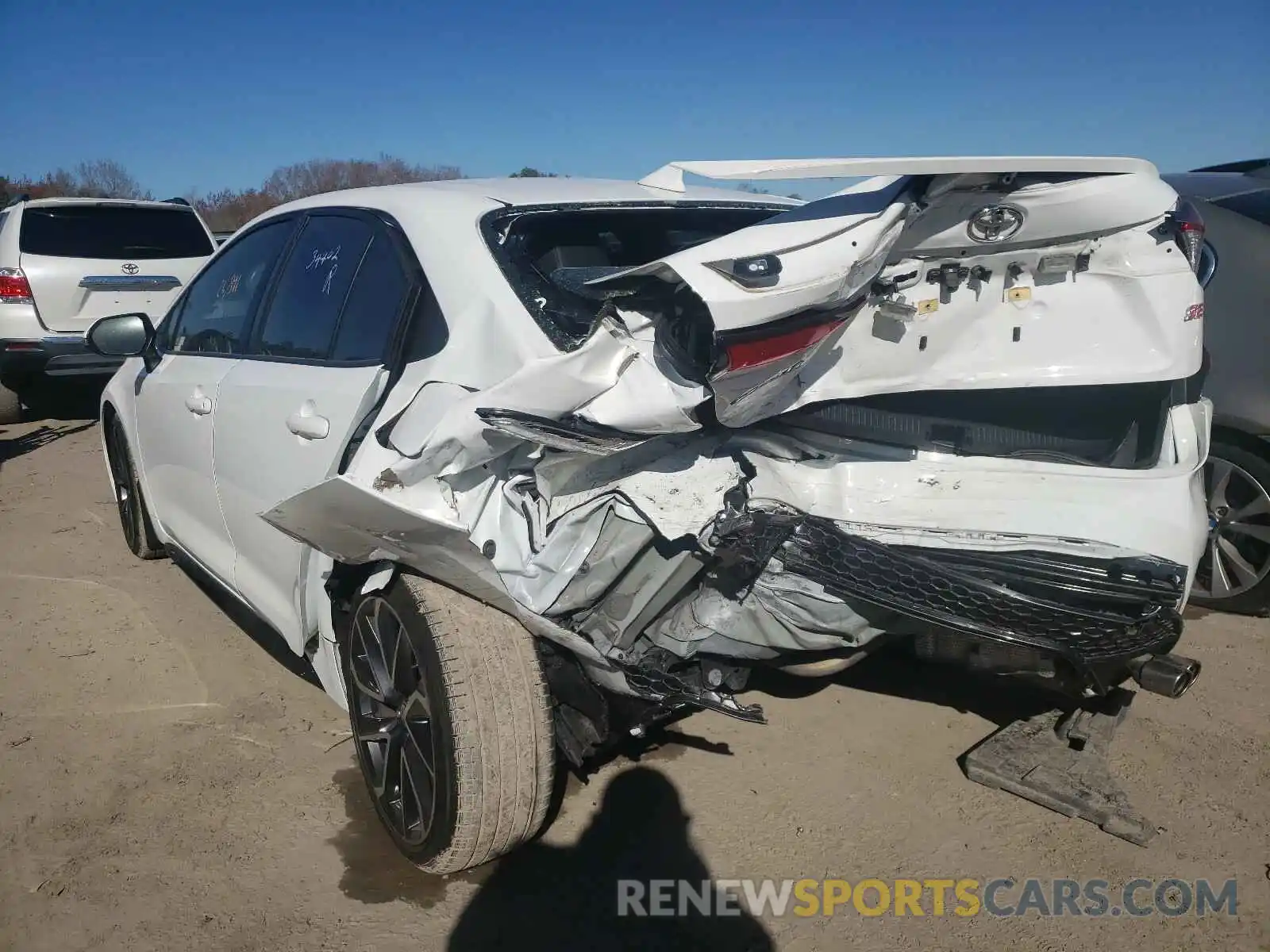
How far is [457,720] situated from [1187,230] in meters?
2.15

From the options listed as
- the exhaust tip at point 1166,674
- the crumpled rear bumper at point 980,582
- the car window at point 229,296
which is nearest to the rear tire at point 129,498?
the car window at point 229,296

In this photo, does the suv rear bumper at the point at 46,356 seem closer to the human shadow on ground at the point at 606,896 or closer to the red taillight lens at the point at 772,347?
the human shadow on ground at the point at 606,896

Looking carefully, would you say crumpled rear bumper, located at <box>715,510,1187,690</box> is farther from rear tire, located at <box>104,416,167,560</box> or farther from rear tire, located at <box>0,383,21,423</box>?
rear tire, located at <box>0,383,21,423</box>

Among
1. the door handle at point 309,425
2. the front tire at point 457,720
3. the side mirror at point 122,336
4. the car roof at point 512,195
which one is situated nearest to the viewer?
the front tire at point 457,720

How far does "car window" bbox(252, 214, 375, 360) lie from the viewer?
2.77 metres

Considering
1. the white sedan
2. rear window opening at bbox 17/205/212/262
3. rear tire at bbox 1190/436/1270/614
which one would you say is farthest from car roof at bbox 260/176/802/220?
rear window opening at bbox 17/205/212/262

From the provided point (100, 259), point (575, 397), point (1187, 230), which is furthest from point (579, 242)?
point (100, 259)

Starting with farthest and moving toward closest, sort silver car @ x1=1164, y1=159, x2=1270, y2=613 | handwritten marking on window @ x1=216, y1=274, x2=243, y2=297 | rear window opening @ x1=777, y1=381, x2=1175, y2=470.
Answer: silver car @ x1=1164, y1=159, x2=1270, y2=613 < handwritten marking on window @ x1=216, y1=274, x2=243, y2=297 < rear window opening @ x1=777, y1=381, x2=1175, y2=470

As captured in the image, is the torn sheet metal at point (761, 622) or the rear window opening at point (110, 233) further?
the rear window opening at point (110, 233)

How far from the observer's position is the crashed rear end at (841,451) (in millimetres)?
1870

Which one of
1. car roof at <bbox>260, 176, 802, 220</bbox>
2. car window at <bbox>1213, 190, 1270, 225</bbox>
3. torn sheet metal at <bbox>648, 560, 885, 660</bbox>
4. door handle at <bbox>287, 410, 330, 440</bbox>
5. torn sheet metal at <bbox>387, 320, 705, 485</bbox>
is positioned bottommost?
torn sheet metal at <bbox>648, 560, 885, 660</bbox>

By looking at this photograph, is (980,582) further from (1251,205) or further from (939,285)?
(1251,205)

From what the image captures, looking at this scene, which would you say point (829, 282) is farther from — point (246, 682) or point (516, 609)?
point (246, 682)

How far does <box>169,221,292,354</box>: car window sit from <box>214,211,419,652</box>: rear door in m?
0.17
